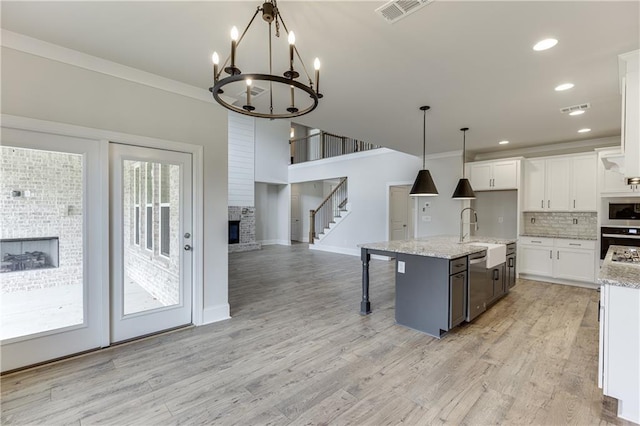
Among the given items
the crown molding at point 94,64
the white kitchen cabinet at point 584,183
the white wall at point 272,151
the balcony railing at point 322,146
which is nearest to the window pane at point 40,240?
the crown molding at point 94,64

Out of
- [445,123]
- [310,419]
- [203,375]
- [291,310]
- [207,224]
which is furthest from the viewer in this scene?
[445,123]

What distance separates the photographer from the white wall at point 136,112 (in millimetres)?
2471

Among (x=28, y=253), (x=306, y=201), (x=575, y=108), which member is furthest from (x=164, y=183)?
(x=306, y=201)

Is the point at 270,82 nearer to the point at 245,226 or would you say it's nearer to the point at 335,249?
the point at 335,249

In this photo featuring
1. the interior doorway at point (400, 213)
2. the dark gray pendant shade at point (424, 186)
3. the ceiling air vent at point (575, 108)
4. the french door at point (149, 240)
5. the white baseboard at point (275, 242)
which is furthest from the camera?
the white baseboard at point (275, 242)

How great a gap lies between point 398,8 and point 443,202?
552 cm

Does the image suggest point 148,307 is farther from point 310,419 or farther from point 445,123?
point 445,123

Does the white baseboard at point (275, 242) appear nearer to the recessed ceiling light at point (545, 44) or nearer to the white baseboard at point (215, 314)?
the white baseboard at point (215, 314)

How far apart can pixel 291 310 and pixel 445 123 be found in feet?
11.8

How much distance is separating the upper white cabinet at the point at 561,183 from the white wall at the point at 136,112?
18.9 ft

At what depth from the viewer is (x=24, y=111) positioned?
2.46 m

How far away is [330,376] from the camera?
8.04ft

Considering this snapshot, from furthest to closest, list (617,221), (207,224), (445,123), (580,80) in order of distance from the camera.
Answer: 1. (617,221)
2. (445,123)
3. (207,224)
4. (580,80)

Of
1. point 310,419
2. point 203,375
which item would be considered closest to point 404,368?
point 310,419
